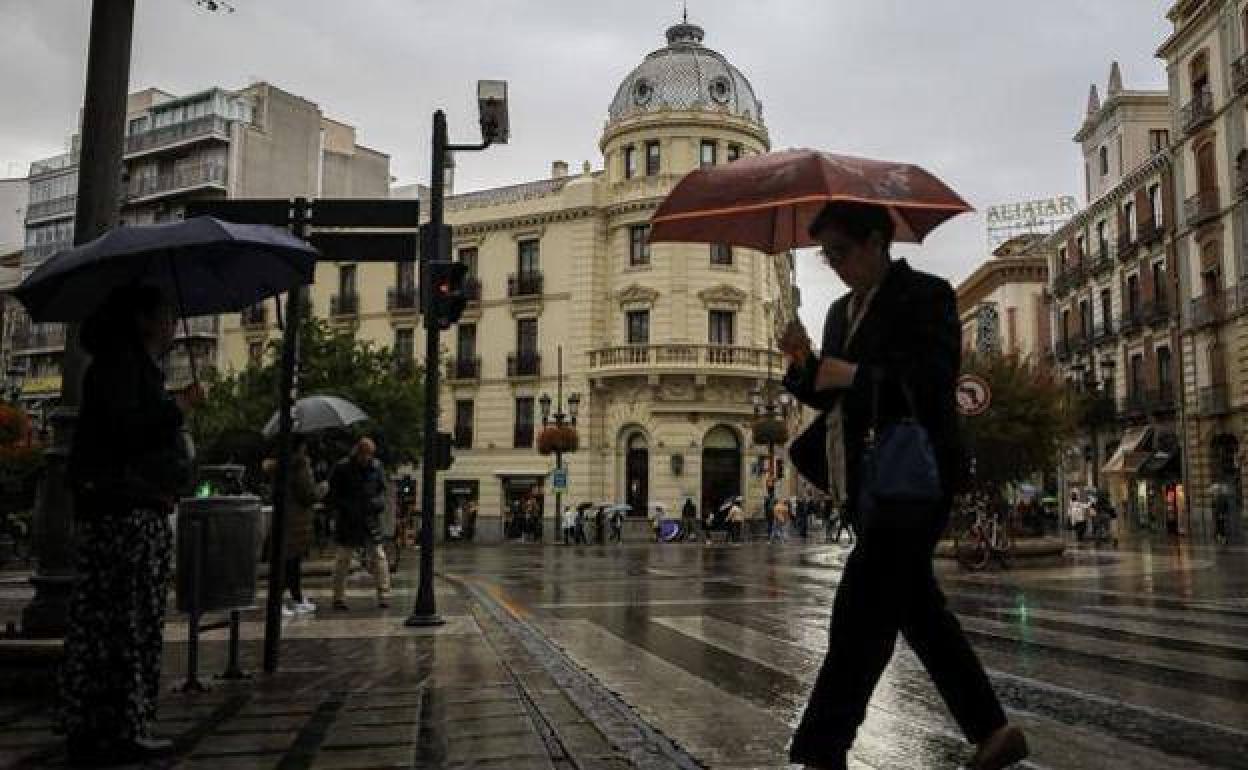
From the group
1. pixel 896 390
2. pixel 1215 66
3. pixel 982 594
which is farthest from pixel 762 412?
pixel 896 390

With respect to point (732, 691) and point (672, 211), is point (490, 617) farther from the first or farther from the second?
point (672, 211)

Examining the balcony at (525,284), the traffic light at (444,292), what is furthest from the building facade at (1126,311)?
the traffic light at (444,292)

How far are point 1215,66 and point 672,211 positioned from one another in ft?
128

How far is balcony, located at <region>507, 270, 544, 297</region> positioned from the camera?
42.7m

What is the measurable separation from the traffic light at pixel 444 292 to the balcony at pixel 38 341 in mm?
61801

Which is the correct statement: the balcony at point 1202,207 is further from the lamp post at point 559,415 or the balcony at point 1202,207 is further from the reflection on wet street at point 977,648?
the reflection on wet street at point 977,648

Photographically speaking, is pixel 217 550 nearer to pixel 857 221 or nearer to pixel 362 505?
pixel 857 221

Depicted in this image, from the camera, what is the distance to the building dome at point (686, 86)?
41.4 meters

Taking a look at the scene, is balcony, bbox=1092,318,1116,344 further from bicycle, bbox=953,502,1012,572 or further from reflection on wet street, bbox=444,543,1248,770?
reflection on wet street, bbox=444,543,1248,770

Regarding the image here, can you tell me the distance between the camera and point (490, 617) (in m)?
9.84

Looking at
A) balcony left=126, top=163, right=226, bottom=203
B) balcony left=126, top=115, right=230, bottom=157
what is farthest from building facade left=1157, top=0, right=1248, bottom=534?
balcony left=126, top=163, right=226, bottom=203

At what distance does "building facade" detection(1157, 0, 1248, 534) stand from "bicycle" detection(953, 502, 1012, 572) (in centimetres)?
1930

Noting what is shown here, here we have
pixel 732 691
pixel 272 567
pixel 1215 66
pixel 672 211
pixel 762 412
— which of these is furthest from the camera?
pixel 762 412

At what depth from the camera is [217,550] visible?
5875 mm
